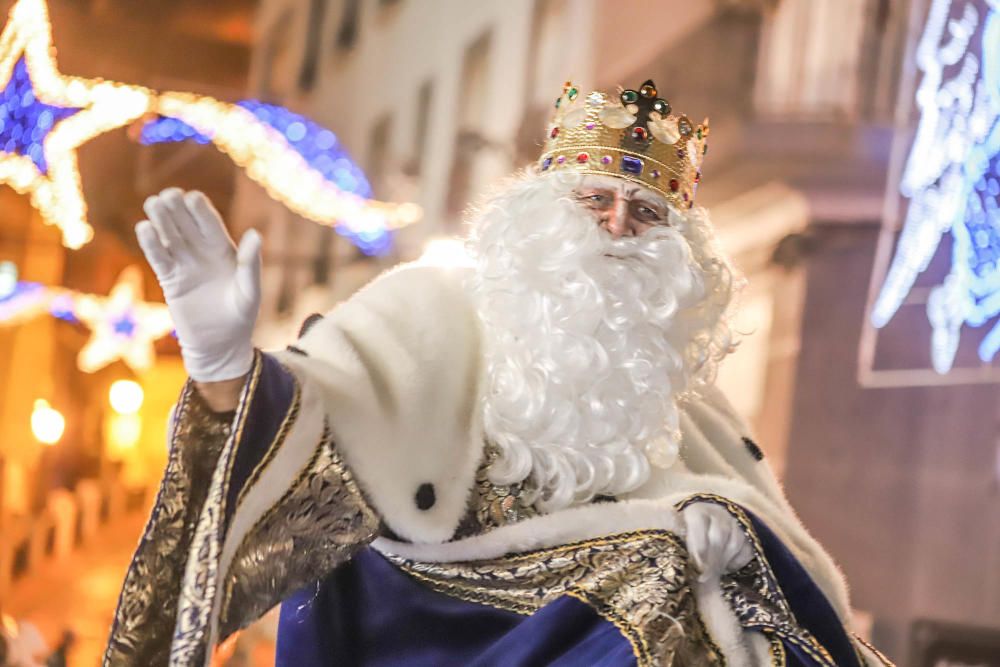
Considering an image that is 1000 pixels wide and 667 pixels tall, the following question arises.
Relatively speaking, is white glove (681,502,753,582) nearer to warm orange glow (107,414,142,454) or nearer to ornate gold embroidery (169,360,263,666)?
ornate gold embroidery (169,360,263,666)

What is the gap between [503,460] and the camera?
7.68 feet

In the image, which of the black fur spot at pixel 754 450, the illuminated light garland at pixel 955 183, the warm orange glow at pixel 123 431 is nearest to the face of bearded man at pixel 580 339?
the black fur spot at pixel 754 450

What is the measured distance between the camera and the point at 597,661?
6.82ft

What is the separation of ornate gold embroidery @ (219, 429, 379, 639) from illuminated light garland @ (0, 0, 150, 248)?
7.73 ft

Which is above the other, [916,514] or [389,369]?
[389,369]

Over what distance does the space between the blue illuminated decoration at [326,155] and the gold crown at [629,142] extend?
3570mm

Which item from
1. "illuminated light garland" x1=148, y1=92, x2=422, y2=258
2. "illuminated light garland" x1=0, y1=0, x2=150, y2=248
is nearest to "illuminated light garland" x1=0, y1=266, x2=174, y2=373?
"illuminated light garland" x1=0, y1=0, x2=150, y2=248

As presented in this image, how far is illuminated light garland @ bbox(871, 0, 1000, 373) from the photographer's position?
17.7ft

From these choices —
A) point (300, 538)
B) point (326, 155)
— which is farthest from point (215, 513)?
point (326, 155)

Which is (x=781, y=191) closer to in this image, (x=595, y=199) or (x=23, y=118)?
(x=595, y=199)

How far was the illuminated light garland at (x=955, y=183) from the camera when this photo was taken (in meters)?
5.39

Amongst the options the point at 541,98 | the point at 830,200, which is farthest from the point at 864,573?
the point at 541,98

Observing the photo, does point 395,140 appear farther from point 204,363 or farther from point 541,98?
point 204,363

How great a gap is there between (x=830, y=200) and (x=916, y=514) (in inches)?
64.9
